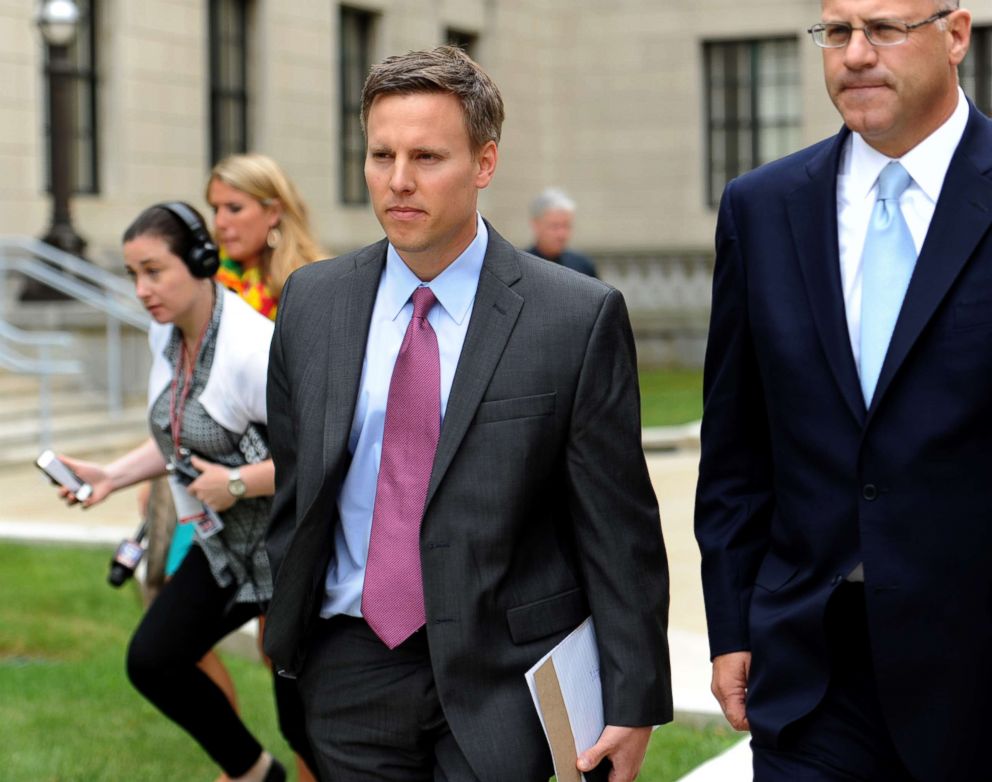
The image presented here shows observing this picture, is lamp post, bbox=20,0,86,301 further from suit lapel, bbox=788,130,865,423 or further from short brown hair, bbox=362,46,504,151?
suit lapel, bbox=788,130,865,423

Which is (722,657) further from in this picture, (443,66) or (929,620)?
(443,66)

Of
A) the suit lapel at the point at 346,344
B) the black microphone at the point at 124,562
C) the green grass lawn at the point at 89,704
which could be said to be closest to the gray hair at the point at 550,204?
the green grass lawn at the point at 89,704

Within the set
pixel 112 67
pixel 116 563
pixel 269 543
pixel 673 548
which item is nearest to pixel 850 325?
pixel 269 543

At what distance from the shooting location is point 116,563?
18.4ft

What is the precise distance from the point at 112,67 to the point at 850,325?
19001mm

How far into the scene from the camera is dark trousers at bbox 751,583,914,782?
3.13 metres

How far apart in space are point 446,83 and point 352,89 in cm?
2361

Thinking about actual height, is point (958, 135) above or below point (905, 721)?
above

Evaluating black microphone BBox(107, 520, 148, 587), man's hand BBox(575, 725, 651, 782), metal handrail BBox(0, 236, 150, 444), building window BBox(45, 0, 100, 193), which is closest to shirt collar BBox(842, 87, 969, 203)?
man's hand BBox(575, 725, 651, 782)

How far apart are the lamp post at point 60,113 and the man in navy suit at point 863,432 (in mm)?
14804

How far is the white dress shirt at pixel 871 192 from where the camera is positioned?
10.3 ft

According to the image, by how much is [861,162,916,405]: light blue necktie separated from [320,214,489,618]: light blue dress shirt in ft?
2.51

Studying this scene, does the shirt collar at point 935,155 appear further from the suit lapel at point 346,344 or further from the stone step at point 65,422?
the stone step at point 65,422

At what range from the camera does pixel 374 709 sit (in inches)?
131
